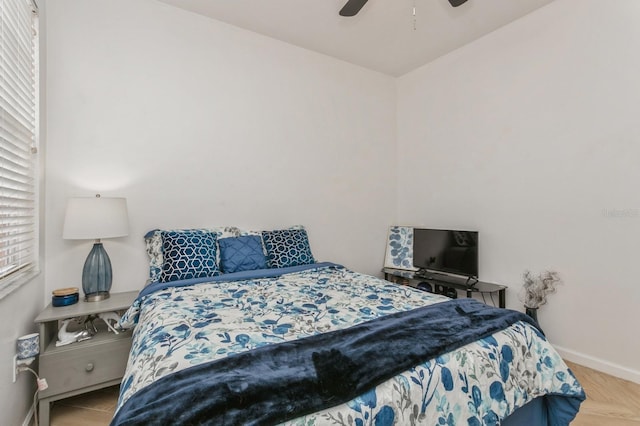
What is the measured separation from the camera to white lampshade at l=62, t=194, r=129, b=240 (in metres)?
2.01

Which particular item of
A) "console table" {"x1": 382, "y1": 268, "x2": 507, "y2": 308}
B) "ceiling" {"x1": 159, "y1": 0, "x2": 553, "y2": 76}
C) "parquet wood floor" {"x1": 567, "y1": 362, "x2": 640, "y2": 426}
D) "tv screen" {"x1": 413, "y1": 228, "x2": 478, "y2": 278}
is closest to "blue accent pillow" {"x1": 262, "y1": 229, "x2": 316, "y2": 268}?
"console table" {"x1": 382, "y1": 268, "x2": 507, "y2": 308}

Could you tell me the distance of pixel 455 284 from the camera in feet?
9.77

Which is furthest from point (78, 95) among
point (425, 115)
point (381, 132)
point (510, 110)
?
point (510, 110)

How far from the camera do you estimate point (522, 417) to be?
147 centimetres

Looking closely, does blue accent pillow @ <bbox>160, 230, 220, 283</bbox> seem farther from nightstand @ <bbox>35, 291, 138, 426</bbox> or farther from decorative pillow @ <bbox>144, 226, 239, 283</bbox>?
nightstand @ <bbox>35, 291, 138, 426</bbox>

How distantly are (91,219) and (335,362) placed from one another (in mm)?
1866

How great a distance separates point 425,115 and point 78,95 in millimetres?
3347

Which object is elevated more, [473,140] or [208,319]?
[473,140]

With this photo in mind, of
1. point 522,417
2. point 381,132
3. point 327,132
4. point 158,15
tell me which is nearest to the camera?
point 522,417

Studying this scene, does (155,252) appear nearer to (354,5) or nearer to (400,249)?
(354,5)

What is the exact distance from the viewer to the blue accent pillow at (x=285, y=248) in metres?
2.74

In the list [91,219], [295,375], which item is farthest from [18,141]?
[295,375]

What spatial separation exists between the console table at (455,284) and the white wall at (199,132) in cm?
46

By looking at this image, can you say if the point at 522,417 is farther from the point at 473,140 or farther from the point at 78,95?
the point at 78,95
